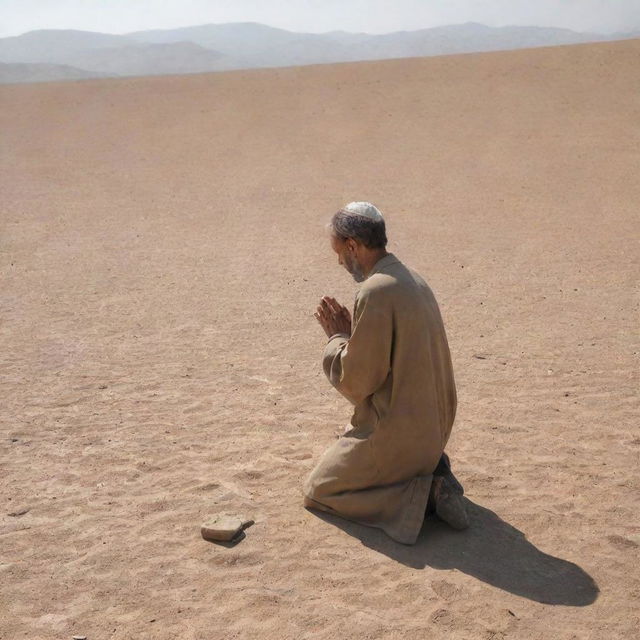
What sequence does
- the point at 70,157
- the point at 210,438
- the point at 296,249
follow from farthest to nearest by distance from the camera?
the point at 70,157, the point at 296,249, the point at 210,438

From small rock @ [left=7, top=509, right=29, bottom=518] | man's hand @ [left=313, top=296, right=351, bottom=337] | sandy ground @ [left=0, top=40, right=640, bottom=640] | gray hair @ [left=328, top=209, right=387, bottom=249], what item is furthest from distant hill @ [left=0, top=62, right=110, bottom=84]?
gray hair @ [left=328, top=209, right=387, bottom=249]

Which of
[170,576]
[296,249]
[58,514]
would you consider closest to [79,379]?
[58,514]

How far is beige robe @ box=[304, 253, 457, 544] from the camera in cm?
411

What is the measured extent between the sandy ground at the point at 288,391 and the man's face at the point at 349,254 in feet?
4.28

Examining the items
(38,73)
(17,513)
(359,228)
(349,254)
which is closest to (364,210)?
(359,228)

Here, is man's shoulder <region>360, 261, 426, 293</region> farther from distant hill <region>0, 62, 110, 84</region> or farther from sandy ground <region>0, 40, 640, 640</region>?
distant hill <region>0, 62, 110, 84</region>

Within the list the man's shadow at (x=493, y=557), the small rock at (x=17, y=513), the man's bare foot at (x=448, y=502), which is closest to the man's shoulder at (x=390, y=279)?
the man's bare foot at (x=448, y=502)

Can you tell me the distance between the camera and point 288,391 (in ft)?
21.2

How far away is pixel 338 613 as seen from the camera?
3.70 m

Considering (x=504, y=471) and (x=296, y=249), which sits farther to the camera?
(x=296, y=249)

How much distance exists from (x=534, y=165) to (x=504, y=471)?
11.8m

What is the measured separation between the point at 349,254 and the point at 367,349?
1.63 feet

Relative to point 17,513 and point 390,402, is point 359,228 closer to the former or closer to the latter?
point 390,402

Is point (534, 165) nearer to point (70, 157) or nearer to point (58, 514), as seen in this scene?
point (70, 157)
